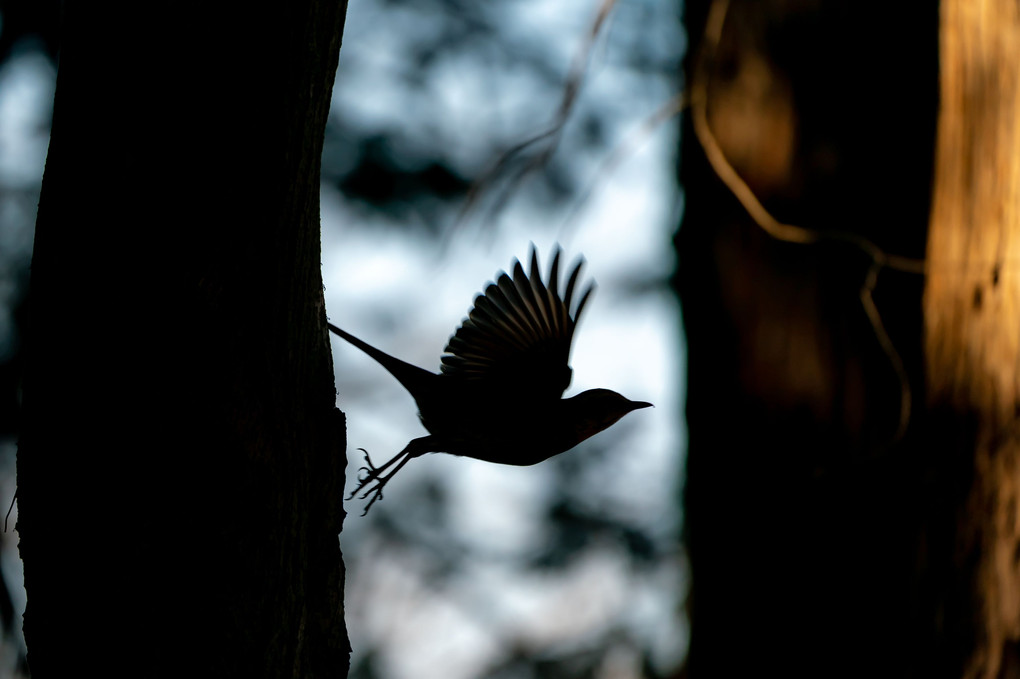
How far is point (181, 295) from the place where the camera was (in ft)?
3.79

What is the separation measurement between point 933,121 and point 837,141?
0.25 metres

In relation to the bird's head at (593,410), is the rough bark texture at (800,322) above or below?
above

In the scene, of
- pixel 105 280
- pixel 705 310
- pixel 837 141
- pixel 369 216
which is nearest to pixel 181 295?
pixel 105 280

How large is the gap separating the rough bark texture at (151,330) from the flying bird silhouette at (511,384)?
1.13 feet

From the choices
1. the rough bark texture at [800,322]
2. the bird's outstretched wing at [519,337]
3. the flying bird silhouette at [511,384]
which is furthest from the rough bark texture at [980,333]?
the bird's outstretched wing at [519,337]

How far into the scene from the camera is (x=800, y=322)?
2.79m

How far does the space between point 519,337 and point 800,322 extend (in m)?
1.48

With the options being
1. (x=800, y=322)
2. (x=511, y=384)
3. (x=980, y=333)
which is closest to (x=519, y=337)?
(x=511, y=384)

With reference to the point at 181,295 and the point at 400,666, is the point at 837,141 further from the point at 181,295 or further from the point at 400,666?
the point at 400,666

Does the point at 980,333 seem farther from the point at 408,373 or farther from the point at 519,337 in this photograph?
the point at 408,373

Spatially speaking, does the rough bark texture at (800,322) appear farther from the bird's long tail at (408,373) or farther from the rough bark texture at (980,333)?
the bird's long tail at (408,373)

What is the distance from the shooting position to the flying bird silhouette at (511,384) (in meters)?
1.42

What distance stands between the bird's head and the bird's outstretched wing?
35 millimetres

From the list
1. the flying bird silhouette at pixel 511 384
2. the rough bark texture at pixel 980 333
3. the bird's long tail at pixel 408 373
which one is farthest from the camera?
the rough bark texture at pixel 980 333
